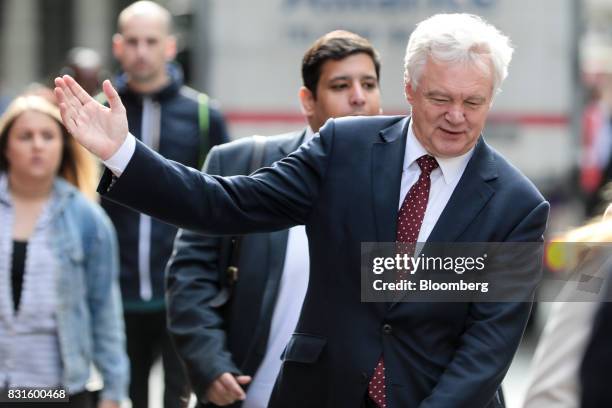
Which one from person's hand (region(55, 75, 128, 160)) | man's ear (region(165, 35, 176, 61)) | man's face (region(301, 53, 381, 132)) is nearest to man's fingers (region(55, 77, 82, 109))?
person's hand (region(55, 75, 128, 160))

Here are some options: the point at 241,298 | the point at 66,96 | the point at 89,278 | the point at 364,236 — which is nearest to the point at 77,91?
the point at 66,96

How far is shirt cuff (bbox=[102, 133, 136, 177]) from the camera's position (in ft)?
13.0

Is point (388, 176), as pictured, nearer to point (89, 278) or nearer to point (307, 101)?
point (307, 101)

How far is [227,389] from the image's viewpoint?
5.11 meters

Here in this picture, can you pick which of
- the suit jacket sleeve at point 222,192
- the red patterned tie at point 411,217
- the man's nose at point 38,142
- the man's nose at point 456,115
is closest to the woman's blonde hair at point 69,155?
the man's nose at point 38,142

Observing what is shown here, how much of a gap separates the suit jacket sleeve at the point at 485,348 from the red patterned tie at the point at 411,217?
146 mm

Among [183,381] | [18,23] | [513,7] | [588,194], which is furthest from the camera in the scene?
[18,23]

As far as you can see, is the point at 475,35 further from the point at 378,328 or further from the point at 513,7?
the point at 513,7

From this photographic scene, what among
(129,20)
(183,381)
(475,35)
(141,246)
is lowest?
(183,381)

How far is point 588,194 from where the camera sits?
1436 centimetres

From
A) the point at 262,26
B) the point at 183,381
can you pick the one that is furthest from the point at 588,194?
the point at 183,381

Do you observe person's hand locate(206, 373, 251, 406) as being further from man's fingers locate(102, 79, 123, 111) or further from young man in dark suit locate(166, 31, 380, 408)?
man's fingers locate(102, 79, 123, 111)

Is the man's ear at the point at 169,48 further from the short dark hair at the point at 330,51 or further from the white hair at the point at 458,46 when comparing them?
the white hair at the point at 458,46

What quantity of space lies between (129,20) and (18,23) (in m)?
10.2
